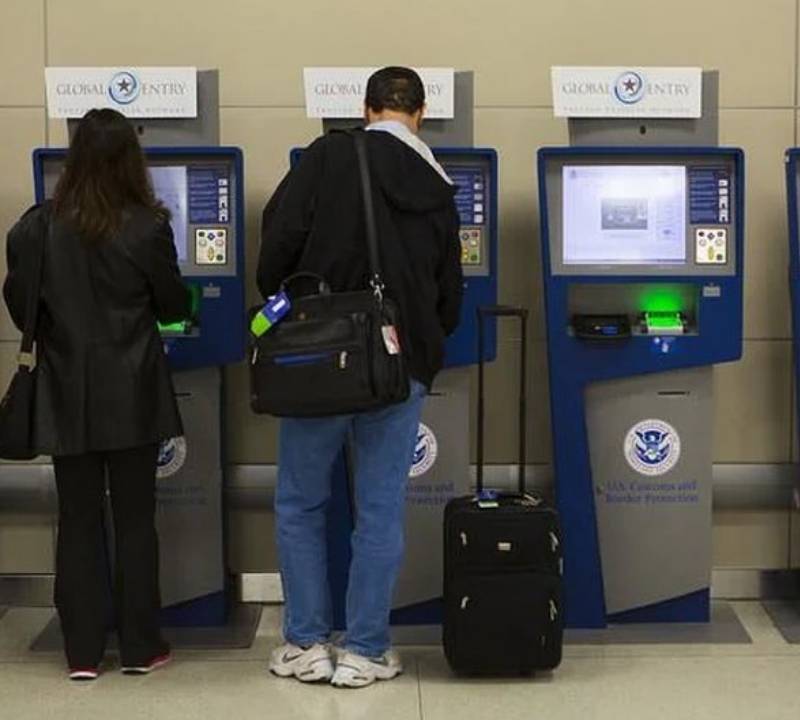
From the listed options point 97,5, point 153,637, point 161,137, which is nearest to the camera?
point 153,637

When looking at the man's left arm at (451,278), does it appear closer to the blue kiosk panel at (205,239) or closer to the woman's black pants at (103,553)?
the blue kiosk panel at (205,239)

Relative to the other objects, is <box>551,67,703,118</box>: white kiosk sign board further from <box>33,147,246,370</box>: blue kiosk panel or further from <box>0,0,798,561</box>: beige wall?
<box>33,147,246,370</box>: blue kiosk panel

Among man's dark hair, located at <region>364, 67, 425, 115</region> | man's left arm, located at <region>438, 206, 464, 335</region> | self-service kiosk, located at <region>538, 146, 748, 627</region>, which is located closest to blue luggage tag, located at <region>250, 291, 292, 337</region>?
man's left arm, located at <region>438, 206, 464, 335</region>

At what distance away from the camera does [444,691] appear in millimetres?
3768

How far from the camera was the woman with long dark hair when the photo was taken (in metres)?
3.68

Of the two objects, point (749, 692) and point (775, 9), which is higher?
point (775, 9)

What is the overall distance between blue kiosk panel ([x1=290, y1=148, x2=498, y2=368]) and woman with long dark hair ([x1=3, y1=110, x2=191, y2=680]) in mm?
799

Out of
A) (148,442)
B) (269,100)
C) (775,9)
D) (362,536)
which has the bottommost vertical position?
(362,536)

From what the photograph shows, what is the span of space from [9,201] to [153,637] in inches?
60.7

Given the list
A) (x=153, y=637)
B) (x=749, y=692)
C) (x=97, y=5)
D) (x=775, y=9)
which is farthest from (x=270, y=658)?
(x=775, y=9)

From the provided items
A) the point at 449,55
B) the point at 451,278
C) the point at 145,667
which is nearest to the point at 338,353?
the point at 451,278

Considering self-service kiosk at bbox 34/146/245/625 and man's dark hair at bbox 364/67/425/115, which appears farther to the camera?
self-service kiosk at bbox 34/146/245/625

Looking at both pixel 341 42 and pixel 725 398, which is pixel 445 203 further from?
pixel 725 398

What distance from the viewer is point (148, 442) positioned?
12.3 ft
